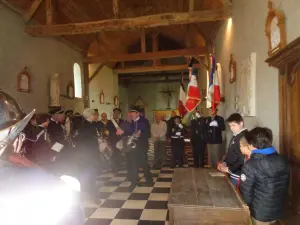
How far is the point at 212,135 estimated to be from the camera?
15.5 feet

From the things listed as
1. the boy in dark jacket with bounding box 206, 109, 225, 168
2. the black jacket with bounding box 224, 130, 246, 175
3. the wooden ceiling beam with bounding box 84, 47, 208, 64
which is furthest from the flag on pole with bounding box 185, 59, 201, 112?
the wooden ceiling beam with bounding box 84, 47, 208, 64

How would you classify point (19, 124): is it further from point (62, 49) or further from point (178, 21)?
point (62, 49)

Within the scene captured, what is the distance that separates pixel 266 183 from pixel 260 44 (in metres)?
1.94

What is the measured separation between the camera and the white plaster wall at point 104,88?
964 centimetres

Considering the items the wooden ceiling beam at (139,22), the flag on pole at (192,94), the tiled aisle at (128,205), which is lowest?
the tiled aisle at (128,205)

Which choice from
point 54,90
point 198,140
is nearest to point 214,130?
point 198,140

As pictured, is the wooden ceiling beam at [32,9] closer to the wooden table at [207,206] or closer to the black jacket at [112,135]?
the black jacket at [112,135]

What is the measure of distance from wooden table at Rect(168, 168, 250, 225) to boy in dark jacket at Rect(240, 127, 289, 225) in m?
0.14

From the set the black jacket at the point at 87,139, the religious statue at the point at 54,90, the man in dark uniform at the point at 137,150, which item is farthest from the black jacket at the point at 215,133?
the religious statue at the point at 54,90

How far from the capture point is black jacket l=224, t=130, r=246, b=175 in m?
2.49

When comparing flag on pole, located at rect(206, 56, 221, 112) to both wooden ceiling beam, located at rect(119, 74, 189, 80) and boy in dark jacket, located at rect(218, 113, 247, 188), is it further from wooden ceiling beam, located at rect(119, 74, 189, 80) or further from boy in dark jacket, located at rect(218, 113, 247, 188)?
wooden ceiling beam, located at rect(119, 74, 189, 80)

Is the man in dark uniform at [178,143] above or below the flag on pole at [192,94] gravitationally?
below

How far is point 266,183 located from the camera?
172cm

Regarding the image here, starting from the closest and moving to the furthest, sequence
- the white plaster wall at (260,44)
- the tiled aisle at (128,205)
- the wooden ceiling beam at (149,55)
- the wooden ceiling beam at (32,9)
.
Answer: the white plaster wall at (260,44)
the tiled aisle at (128,205)
the wooden ceiling beam at (32,9)
the wooden ceiling beam at (149,55)
